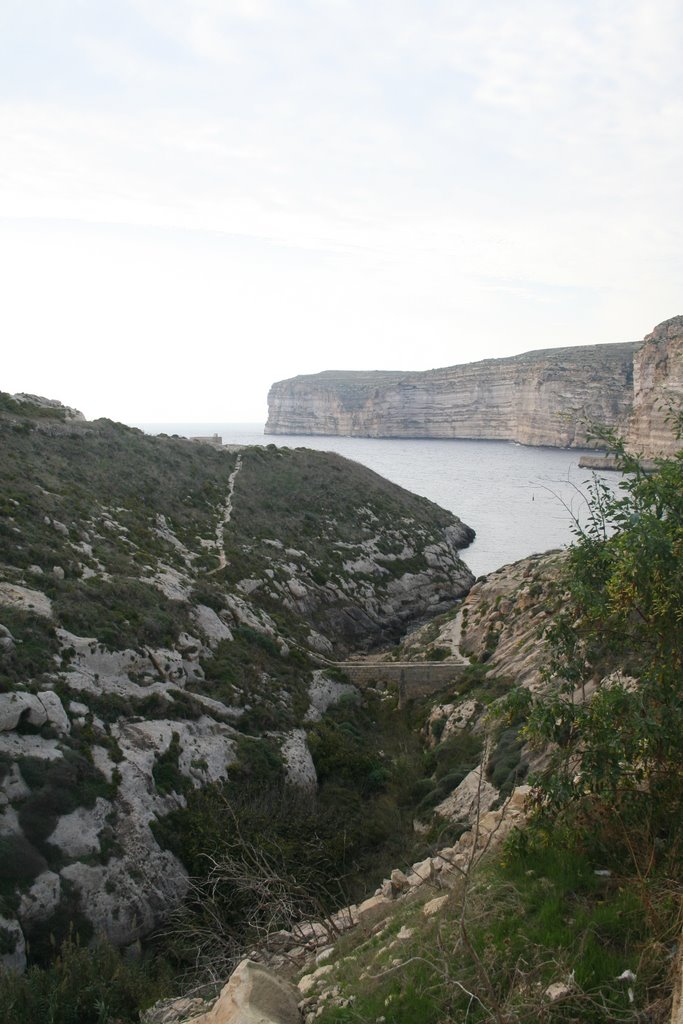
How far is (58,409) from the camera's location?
48.8 meters

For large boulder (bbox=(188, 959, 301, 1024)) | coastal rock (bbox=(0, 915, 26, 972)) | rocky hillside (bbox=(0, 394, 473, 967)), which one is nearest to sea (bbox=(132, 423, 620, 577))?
rocky hillside (bbox=(0, 394, 473, 967))

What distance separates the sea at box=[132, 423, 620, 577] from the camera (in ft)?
210

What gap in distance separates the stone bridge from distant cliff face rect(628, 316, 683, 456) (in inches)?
3017

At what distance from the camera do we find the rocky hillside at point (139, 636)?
46.1ft

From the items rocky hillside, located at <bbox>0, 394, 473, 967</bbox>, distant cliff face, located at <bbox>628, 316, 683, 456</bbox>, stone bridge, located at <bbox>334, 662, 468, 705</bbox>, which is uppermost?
distant cliff face, located at <bbox>628, 316, 683, 456</bbox>

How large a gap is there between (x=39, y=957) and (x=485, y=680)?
1614 centimetres

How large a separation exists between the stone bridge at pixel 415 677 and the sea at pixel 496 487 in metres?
8.28

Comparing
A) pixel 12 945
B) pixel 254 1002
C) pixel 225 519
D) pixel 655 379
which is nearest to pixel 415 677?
pixel 12 945

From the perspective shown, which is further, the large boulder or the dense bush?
the dense bush

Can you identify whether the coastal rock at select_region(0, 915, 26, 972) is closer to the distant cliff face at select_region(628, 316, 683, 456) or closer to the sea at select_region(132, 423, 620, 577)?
the sea at select_region(132, 423, 620, 577)

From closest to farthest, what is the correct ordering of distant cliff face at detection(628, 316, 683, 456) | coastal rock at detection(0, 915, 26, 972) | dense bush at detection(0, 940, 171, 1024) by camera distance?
dense bush at detection(0, 940, 171, 1024)
coastal rock at detection(0, 915, 26, 972)
distant cliff face at detection(628, 316, 683, 456)

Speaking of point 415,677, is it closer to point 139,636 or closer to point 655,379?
point 139,636

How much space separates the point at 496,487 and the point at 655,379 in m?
28.4

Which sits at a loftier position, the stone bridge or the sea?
the sea
